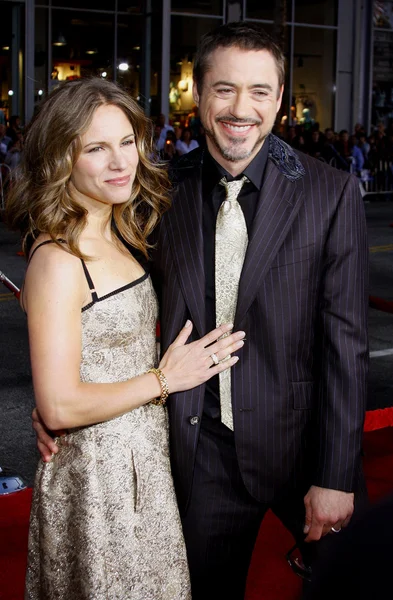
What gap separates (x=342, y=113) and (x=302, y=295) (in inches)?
1069

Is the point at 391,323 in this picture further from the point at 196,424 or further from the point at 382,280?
the point at 196,424

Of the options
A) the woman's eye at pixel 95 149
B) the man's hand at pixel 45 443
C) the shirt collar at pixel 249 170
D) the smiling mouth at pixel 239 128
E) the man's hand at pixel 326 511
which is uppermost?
the smiling mouth at pixel 239 128

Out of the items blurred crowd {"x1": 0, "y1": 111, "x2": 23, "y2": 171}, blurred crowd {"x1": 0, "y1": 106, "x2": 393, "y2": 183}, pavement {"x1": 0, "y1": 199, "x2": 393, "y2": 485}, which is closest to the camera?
pavement {"x1": 0, "y1": 199, "x2": 393, "y2": 485}

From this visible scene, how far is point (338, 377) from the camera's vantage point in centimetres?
269

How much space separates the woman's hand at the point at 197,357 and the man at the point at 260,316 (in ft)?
0.25

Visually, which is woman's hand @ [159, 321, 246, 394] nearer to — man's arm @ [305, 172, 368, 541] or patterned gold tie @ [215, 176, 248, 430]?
patterned gold tie @ [215, 176, 248, 430]

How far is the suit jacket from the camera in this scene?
270cm

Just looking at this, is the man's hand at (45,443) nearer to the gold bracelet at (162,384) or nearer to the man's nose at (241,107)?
the gold bracelet at (162,384)

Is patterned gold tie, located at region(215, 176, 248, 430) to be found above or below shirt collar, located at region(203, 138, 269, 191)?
below

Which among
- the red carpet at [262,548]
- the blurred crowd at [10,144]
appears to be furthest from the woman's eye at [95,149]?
the blurred crowd at [10,144]

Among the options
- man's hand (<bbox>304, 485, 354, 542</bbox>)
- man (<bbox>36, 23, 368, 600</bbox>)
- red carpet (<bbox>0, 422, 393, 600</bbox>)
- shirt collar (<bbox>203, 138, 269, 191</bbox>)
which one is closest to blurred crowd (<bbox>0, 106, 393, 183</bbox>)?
red carpet (<bbox>0, 422, 393, 600</bbox>)

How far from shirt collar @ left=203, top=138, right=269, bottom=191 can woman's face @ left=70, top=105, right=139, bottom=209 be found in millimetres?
308

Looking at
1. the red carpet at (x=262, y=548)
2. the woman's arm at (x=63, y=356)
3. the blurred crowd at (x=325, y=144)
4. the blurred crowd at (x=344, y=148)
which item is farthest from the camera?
the blurred crowd at (x=344, y=148)

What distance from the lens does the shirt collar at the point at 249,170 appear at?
9.35ft
